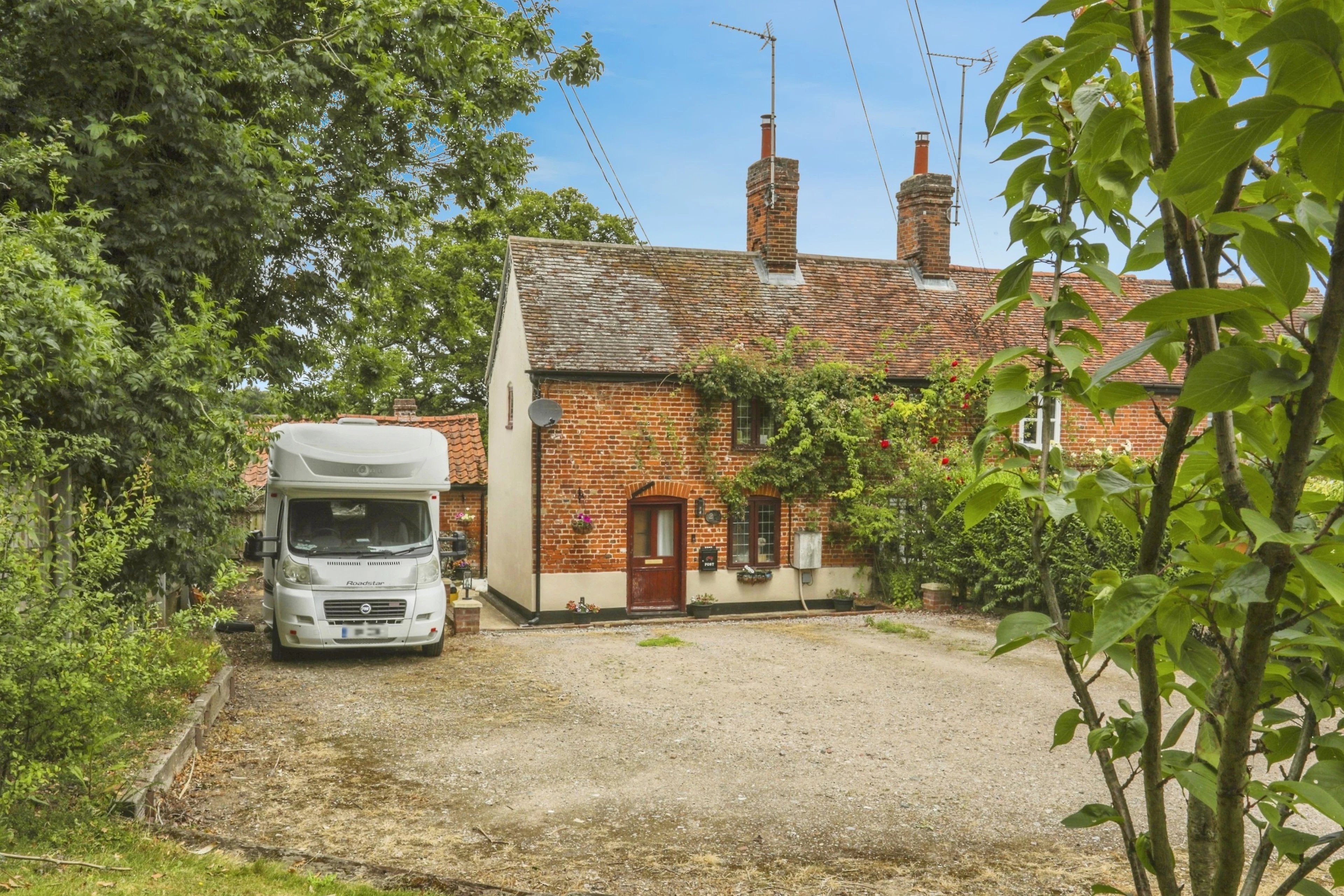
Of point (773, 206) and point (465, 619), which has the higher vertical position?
point (773, 206)

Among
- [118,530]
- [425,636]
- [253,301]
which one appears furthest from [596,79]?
[118,530]

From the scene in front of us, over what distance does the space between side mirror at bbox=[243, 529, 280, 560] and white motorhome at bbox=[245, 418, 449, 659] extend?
41mm

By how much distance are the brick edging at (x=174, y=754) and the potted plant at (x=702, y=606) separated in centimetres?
908

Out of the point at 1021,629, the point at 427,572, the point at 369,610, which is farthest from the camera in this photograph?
the point at 427,572

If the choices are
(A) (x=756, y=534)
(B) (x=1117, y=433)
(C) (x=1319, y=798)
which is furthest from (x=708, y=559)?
(C) (x=1319, y=798)

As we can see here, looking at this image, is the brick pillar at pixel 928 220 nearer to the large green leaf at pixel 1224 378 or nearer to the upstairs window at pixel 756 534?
the upstairs window at pixel 756 534

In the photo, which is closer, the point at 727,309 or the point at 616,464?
the point at 616,464

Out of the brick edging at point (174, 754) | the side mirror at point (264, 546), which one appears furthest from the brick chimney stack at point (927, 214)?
the brick edging at point (174, 754)

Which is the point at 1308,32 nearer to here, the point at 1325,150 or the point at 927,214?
the point at 1325,150

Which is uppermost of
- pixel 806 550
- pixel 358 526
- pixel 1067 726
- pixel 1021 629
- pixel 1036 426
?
pixel 1036 426

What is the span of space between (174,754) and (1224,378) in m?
8.56

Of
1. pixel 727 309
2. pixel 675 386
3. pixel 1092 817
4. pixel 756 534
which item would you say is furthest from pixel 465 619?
pixel 1092 817

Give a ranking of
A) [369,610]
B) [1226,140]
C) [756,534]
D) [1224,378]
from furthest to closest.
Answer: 1. [756,534]
2. [369,610]
3. [1224,378]
4. [1226,140]

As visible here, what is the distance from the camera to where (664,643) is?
608 inches
